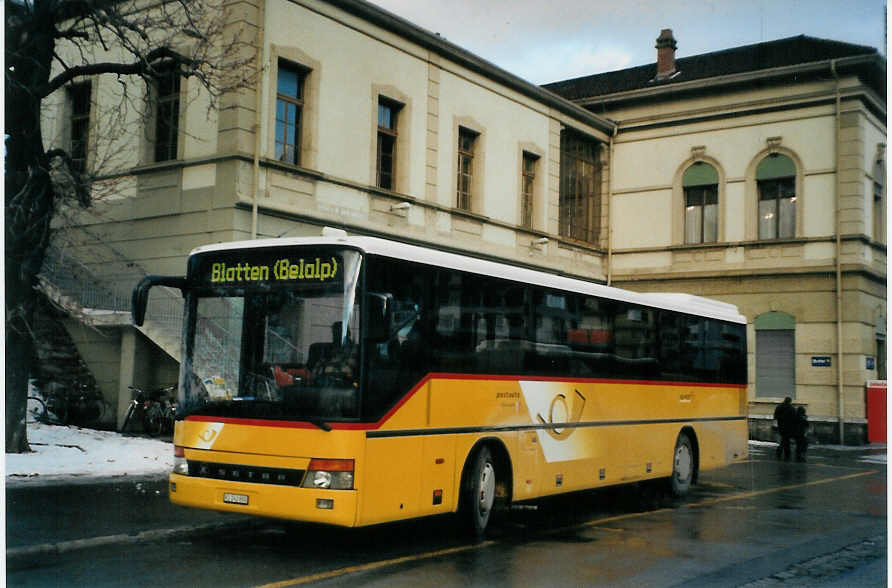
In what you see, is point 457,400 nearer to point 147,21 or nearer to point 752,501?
point 752,501

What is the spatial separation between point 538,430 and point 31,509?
18.5ft

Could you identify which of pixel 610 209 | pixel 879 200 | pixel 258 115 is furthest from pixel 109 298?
pixel 610 209

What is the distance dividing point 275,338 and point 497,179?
18116 mm

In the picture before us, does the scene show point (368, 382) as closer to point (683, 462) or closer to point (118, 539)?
point (118, 539)

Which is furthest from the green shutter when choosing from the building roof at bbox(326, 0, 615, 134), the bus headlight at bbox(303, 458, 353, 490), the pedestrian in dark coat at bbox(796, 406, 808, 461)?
the bus headlight at bbox(303, 458, 353, 490)

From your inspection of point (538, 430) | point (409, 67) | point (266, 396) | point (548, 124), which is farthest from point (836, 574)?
point (548, 124)

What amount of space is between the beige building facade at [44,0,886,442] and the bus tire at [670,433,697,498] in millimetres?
4990

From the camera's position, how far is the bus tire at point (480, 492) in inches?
410

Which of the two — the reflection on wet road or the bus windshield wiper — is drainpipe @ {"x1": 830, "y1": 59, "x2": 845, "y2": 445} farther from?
the bus windshield wiper

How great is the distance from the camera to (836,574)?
8945mm

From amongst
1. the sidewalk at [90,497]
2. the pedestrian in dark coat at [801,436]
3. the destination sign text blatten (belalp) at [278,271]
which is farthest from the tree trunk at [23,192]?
the pedestrian in dark coat at [801,436]

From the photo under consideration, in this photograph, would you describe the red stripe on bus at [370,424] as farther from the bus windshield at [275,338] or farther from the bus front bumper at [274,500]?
the bus front bumper at [274,500]

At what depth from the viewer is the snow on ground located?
13523 millimetres

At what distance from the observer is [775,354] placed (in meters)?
29.3
